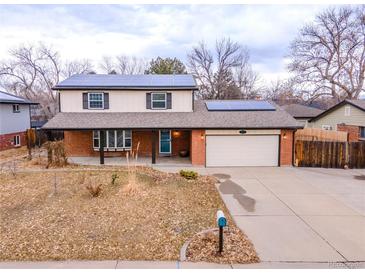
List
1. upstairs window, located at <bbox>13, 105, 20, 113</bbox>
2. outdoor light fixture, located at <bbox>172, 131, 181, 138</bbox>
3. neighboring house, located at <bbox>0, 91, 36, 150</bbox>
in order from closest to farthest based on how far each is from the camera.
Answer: outdoor light fixture, located at <bbox>172, 131, 181, 138</bbox> < neighboring house, located at <bbox>0, 91, 36, 150</bbox> < upstairs window, located at <bbox>13, 105, 20, 113</bbox>

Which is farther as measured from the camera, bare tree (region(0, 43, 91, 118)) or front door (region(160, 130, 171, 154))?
bare tree (region(0, 43, 91, 118))

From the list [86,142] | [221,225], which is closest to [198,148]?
[86,142]

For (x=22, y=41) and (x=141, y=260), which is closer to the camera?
(x=141, y=260)

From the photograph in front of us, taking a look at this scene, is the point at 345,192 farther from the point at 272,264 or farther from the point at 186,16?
the point at 186,16

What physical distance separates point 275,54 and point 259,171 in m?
25.7

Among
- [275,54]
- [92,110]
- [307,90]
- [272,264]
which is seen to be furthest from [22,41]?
[272,264]

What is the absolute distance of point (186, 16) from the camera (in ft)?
27.9

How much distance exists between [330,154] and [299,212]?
8.92 meters

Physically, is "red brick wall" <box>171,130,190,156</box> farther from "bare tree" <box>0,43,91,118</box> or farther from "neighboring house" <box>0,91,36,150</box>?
"bare tree" <box>0,43,91,118</box>

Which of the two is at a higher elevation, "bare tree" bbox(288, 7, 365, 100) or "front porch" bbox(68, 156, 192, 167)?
"bare tree" bbox(288, 7, 365, 100)

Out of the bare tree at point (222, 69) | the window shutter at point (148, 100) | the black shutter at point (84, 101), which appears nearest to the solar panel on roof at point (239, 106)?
the window shutter at point (148, 100)

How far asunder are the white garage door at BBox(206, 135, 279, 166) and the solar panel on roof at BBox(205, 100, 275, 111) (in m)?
2.61

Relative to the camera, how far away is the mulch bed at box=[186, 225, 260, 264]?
5.66 meters

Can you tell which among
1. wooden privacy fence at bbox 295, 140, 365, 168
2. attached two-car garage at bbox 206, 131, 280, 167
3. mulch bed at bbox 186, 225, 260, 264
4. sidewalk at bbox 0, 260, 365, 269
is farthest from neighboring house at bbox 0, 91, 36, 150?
wooden privacy fence at bbox 295, 140, 365, 168
